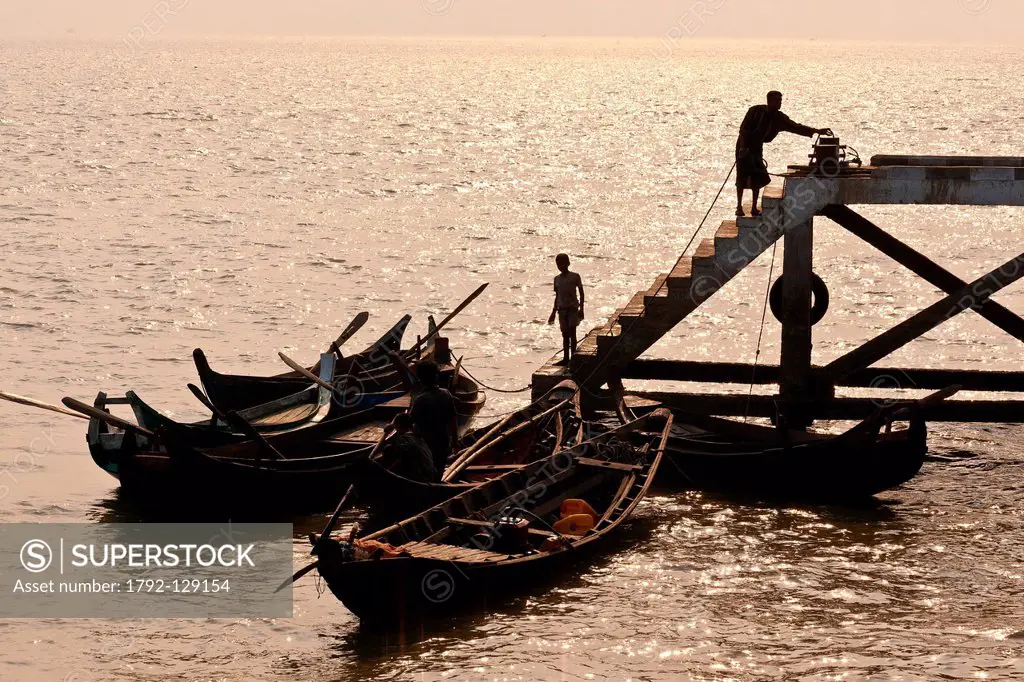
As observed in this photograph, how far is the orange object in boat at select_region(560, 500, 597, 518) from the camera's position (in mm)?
17188

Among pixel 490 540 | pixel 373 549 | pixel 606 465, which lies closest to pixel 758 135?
pixel 606 465

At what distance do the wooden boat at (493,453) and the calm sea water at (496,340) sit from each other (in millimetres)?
1343

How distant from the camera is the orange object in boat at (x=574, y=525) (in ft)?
55.0

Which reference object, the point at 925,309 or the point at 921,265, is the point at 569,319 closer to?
the point at 925,309

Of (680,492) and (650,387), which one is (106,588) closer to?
(680,492)

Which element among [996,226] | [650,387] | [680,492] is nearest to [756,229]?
[680,492]

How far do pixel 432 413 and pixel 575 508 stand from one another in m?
2.08

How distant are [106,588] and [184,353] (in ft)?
42.8

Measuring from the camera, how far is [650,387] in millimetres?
26453

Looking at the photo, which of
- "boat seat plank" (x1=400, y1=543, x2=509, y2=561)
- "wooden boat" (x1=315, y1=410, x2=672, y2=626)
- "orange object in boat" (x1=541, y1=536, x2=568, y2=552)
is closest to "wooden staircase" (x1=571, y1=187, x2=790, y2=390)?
"wooden boat" (x1=315, y1=410, x2=672, y2=626)

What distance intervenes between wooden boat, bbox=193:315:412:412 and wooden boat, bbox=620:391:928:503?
4387 millimetres

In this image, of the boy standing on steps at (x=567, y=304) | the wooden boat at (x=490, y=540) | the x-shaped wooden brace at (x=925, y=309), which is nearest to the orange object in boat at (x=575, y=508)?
the wooden boat at (x=490, y=540)

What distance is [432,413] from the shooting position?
1675 cm

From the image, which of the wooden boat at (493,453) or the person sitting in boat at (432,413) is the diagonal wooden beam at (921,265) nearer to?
the wooden boat at (493,453)
